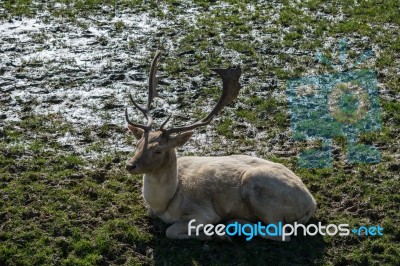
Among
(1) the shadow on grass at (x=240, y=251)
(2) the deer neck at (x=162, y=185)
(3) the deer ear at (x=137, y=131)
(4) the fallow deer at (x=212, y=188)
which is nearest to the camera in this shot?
(1) the shadow on grass at (x=240, y=251)

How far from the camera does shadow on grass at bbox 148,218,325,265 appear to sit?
843 centimetres

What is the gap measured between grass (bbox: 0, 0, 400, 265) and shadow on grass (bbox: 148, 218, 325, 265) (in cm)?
1

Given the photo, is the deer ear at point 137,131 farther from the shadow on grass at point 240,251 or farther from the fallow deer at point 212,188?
the shadow on grass at point 240,251

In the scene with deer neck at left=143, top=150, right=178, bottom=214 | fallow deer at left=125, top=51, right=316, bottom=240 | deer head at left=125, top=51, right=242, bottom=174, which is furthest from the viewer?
deer neck at left=143, top=150, right=178, bottom=214

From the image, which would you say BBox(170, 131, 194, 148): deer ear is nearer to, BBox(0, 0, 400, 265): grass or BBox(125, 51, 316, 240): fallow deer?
BBox(125, 51, 316, 240): fallow deer

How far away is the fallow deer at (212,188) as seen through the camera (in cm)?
879

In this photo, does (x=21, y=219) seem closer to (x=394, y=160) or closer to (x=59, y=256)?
(x=59, y=256)

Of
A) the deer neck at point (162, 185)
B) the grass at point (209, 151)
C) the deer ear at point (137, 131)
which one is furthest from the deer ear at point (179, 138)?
the grass at point (209, 151)

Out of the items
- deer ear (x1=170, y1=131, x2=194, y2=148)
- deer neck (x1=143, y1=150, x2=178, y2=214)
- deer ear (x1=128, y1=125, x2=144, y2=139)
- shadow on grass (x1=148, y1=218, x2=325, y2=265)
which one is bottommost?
shadow on grass (x1=148, y1=218, x2=325, y2=265)

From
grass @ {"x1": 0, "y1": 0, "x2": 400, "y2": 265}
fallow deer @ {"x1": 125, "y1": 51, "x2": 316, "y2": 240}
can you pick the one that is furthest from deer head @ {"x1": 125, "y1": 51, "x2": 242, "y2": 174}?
grass @ {"x1": 0, "y1": 0, "x2": 400, "y2": 265}

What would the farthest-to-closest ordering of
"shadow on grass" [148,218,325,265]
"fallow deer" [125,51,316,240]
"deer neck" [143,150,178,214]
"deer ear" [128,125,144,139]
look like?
"deer ear" [128,125,144,139]
"deer neck" [143,150,178,214]
"fallow deer" [125,51,316,240]
"shadow on grass" [148,218,325,265]

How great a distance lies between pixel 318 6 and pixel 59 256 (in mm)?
11628

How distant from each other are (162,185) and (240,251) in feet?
4.18

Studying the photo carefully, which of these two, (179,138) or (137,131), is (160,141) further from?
(137,131)
